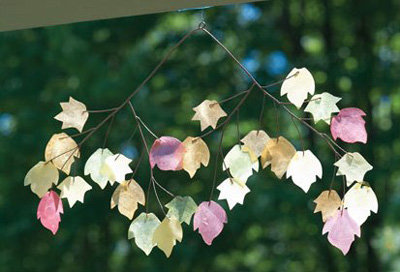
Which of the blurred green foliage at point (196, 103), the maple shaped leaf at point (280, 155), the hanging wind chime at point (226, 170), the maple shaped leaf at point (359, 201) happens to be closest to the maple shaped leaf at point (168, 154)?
the hanging wind chime at point (226, 170)

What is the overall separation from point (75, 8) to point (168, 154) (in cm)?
22

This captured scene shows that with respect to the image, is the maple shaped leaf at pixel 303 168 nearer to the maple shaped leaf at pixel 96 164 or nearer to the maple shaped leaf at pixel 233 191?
the maple shaped leaf at pixel 233 191

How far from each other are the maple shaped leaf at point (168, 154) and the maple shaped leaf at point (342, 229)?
19 cm

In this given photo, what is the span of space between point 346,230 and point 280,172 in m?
0.10

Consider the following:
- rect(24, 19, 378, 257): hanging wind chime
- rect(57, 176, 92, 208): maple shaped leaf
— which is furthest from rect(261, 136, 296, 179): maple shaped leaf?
rect(57, 176, 92, 208): maple shaped leaf

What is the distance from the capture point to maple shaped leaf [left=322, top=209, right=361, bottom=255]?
0.91 meters

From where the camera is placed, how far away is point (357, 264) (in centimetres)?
570

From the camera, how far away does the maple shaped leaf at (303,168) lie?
913 millimetres

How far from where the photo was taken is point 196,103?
5.70m

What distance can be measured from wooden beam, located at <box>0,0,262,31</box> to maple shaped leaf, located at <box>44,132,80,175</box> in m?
0.16

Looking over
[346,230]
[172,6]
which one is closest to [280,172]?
[346,230]

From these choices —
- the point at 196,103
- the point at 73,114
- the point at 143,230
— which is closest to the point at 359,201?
the point at 143,230

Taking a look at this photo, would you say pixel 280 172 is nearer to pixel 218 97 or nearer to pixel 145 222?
pixel 145 222

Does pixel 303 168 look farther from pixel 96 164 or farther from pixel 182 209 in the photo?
pixel 96 164
